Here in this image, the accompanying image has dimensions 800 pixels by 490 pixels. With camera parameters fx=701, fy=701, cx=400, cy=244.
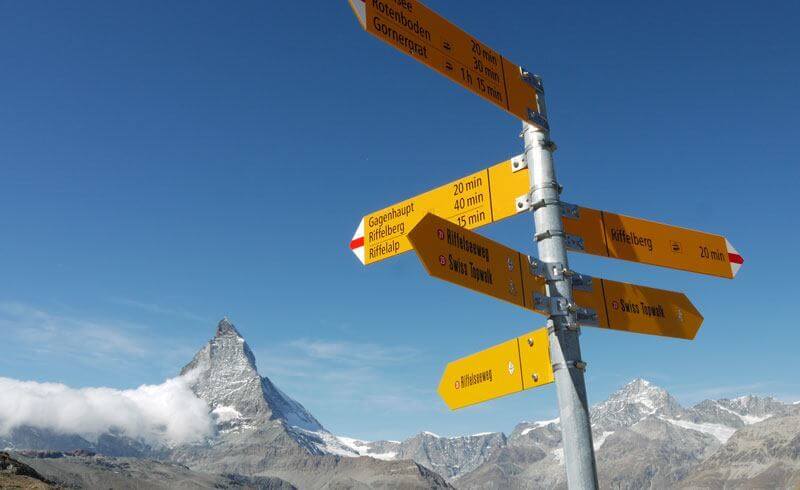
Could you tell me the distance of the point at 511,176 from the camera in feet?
25.3

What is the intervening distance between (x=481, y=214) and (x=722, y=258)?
10.7 ft

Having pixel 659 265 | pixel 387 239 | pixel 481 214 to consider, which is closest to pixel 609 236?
pixel 659 265

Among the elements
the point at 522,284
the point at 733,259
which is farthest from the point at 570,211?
the point at 733,259

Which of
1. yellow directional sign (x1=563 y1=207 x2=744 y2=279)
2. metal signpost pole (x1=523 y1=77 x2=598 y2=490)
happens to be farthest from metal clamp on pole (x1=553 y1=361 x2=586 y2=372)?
yellow directional sign (x1=563 y1=207 x2=744 y2=279)

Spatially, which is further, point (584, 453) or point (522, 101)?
point (522, 101)

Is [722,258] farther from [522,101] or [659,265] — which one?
[522,101]

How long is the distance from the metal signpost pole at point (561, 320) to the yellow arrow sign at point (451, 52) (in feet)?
1.55

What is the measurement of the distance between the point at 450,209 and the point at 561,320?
223 centimetres

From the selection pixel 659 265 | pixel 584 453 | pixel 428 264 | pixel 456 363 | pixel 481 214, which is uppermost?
pixel 481 214

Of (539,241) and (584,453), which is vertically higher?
(539,241)

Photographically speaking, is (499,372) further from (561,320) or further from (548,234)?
(548,234)

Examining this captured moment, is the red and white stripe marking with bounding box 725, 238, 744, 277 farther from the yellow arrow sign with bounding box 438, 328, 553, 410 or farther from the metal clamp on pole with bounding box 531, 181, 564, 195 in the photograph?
the yellow arrow sign with bounding box 438, 328, 553, 410

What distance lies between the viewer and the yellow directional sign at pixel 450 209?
771cm

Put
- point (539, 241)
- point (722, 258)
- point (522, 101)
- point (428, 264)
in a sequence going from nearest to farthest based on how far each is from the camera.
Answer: point (428, 264), point (539, 241), point (522, 101), point (722, 258)
